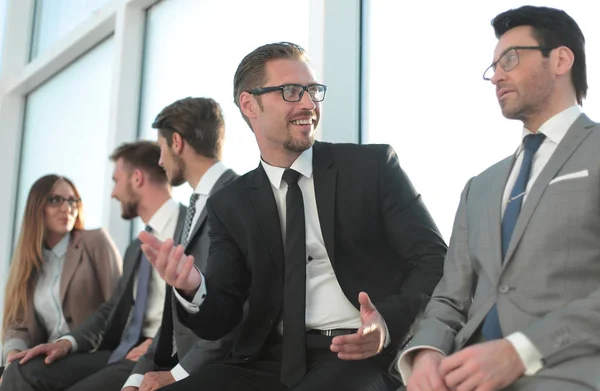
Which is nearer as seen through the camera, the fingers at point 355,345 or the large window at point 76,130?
the fingers at point 355,345

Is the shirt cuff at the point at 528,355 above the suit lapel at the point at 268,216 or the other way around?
the other way around

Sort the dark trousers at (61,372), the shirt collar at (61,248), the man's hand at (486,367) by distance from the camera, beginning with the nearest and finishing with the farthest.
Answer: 1. the man's hand at (486,367)
2. the dark trousers at (61,372)
3. the shirt collar at (61,248)

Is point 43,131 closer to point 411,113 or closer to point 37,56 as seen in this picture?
point 37,56

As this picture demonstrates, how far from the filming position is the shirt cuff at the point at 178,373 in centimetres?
270

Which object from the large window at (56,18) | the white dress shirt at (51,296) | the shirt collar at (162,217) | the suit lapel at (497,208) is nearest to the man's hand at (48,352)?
the white dress shirt at (51,296)

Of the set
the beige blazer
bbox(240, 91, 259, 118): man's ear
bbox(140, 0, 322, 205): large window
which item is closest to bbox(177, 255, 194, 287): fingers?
bbox(240, 91, 259, 118): man's ear

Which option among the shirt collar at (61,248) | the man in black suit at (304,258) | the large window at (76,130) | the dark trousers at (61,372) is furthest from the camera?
the large window at (76,130)

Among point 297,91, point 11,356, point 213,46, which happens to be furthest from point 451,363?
point 213,46

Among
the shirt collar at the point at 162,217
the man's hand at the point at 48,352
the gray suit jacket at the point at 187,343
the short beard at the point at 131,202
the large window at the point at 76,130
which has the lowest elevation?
the man's hand at the point at 48,352

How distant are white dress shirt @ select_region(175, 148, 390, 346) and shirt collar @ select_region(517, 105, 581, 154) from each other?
79 cm

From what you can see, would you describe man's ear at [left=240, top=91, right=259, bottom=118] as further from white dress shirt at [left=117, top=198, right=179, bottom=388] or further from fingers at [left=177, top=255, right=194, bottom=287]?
white dress shirt at [left=117, top=198, right=179, bottom=388]

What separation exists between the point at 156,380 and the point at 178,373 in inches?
3.4

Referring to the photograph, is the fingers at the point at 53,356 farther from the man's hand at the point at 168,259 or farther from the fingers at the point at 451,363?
the fingers at the point at 451,363

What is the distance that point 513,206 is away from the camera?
1881 mm
